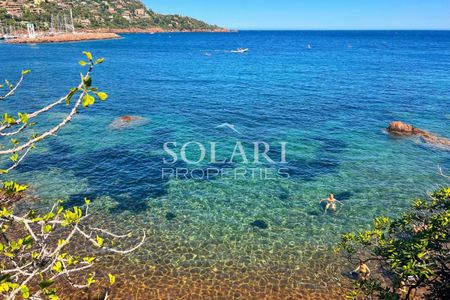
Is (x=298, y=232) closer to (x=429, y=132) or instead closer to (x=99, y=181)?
(x=99, y=181)

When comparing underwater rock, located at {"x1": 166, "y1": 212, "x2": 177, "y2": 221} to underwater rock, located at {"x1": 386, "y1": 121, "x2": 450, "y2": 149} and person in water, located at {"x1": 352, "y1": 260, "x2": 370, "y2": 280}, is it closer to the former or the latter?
person in water, located at {"x1": 352, "y1": 260, "x2": 370, "y2": 280}

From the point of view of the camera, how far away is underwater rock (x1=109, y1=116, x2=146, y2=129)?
42.2 meters

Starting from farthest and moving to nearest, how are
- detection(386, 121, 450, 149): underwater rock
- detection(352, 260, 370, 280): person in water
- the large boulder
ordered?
the large boulder, detection(386, 121, 450, 149): underwater rock, detection(352, 260, 370, 280): person in water

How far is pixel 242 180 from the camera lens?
29.1 meters

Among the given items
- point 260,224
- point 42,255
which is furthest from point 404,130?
point 42,255

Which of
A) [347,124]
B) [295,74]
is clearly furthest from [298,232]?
[295,74]

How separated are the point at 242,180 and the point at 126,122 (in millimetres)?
21748

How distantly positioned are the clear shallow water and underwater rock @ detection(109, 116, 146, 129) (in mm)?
937

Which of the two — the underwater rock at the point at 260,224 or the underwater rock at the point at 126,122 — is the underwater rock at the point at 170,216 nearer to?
the underwater rock at the point at 260,224

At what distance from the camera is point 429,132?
40.8 metres

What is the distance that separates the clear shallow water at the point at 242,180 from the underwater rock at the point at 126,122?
937 millimetres

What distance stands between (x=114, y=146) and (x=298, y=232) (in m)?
22.4

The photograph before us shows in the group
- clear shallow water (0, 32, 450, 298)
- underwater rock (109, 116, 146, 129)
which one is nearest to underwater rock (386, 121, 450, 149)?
clear shallow water (0, 32, 450, 298)

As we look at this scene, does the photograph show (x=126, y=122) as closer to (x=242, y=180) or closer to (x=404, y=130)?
(x=242, y=180)
